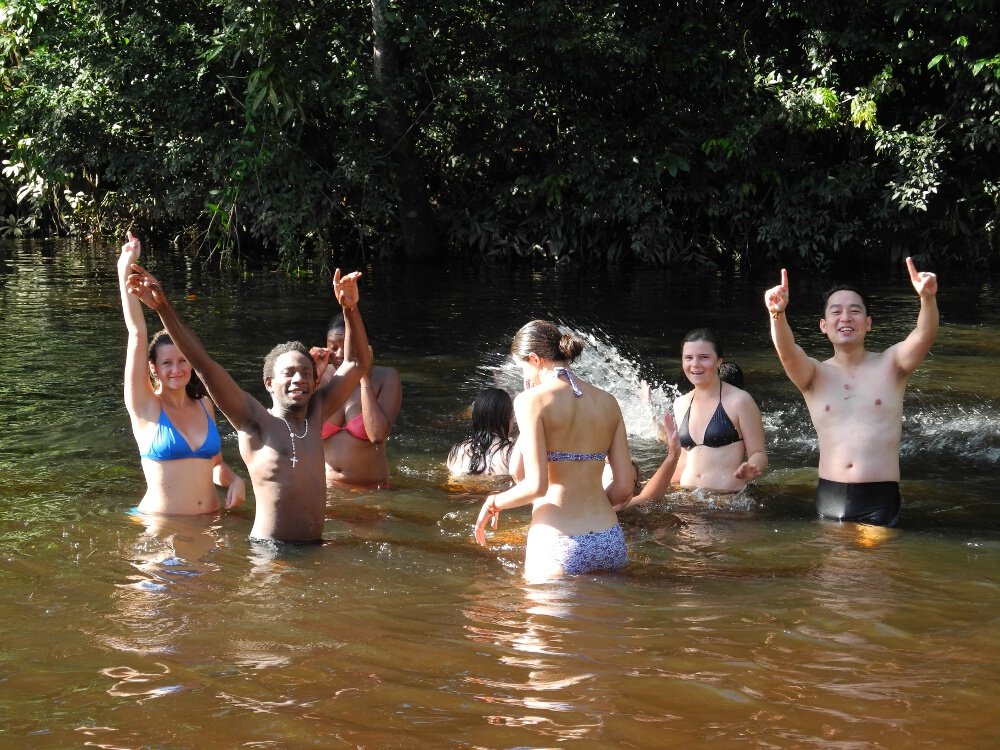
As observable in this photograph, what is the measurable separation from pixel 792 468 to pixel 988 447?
5.16ft

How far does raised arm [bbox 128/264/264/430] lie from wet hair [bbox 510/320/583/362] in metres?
1.33

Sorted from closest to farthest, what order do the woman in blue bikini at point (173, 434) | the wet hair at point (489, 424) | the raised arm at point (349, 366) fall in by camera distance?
the raised arm at point (349, 366)
the woman in blue bikini at point (173, 434)
the wet hair at point (489, 424)

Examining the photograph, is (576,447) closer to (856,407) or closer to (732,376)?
(856,407)

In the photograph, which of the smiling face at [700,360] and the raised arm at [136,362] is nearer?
the raised arm at [136,362]

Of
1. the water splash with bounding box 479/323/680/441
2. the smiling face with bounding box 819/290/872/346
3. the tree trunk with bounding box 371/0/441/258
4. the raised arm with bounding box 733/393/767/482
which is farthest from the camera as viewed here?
the tree trunk with bounding box 371/0/441/258

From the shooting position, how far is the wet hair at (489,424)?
7.55 m

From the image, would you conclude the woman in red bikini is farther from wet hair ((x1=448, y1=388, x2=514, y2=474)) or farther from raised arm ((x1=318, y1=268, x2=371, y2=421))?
raised arm ((x1=318, y1=268, x2=371, y2=421))

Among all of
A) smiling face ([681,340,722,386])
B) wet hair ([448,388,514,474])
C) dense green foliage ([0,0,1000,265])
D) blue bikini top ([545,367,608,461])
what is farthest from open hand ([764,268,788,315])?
dense green foliage ([0,0,1000,265])

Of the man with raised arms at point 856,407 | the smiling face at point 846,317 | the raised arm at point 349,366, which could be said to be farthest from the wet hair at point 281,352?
the smiling face at point 846,317

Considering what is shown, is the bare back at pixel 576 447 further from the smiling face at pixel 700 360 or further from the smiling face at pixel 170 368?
the smiling face at pixel 170 368

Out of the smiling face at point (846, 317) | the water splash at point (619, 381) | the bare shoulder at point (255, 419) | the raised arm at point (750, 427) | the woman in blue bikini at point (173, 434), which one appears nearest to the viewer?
the bare shoulder at point (255, 419)

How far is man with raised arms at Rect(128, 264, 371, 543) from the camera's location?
18.7 ft

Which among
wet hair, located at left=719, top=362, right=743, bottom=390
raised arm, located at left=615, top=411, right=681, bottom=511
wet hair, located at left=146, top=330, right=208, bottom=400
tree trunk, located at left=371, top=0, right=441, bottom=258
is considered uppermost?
tree trunk, located at left=371, top=0, right=441, bottom=258

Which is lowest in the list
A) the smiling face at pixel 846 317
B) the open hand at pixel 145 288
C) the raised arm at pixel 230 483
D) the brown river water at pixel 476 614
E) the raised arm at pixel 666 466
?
the brown river water at pixel 476 614
